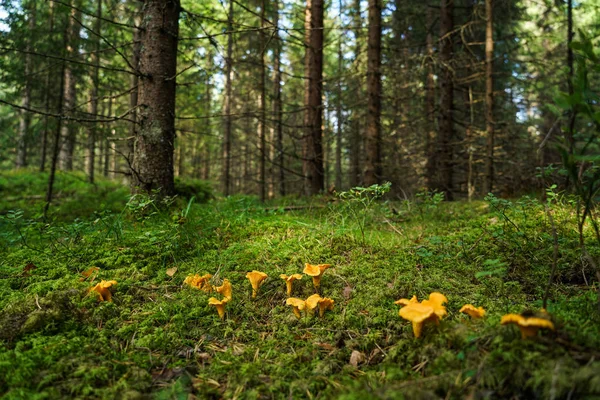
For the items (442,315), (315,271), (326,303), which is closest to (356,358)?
(326,303)

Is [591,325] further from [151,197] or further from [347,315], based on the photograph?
[151,197]

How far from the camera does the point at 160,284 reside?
2.85 m

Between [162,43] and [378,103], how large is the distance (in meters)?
4.82

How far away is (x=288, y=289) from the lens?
8.55 ft

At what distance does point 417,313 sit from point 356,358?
531 mm

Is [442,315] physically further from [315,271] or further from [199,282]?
[199,282]

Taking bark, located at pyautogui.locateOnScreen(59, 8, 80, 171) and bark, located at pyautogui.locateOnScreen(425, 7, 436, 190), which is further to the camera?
bark, located at pyautogui.locateOnScreen(425, 7, 436, 190)

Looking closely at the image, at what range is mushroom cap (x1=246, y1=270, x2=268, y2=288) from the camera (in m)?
2.54

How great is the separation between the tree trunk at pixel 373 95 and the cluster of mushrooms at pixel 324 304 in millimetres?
5357

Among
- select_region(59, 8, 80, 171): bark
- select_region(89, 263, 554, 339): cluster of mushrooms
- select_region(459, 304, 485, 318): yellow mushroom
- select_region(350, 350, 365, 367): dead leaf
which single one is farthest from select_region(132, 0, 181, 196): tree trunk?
select_region(459, 304, 485, 318): yellow mushroom

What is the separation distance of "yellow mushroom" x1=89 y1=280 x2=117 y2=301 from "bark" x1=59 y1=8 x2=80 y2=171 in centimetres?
228

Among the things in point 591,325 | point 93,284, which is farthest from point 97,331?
point 591,325

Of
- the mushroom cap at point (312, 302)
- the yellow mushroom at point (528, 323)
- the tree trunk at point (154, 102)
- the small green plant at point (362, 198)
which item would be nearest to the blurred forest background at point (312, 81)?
the tree trunk at point (154, 102)

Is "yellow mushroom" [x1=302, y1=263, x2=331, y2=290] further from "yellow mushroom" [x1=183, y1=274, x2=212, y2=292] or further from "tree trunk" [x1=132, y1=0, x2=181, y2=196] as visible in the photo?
"tree trunk" [x1=132, y1=0, x2=181, y2=196]
